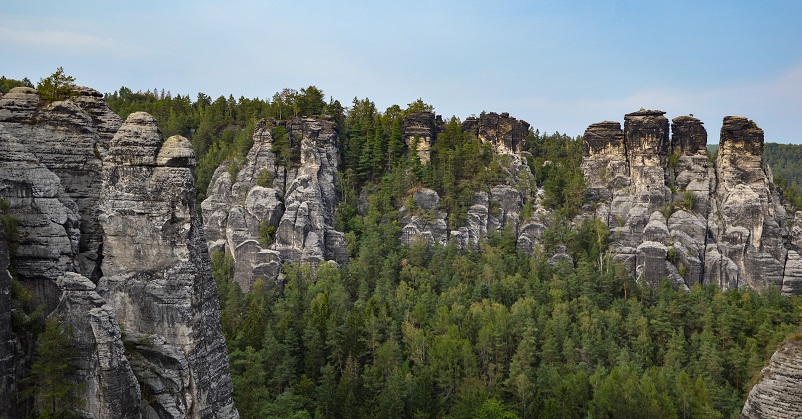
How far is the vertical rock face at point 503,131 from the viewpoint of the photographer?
235 ft

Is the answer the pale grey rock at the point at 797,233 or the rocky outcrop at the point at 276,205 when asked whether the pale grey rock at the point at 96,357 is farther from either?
the pale grey rock at the point at 797,233

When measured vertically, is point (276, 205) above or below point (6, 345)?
above

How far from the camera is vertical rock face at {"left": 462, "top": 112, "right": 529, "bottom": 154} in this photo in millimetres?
71688

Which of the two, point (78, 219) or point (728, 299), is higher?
point (78, 219)

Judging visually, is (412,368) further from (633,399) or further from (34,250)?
(34,250)

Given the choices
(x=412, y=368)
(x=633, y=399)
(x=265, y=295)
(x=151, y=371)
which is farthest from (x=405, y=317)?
(x=151, y=371)

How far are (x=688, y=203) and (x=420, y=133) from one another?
Result: 1128 inches

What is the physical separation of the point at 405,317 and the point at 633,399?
1768cm

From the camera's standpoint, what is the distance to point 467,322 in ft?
154

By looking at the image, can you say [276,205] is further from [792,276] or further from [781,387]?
[792,276]

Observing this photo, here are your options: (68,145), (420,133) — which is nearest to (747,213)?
(420,133)

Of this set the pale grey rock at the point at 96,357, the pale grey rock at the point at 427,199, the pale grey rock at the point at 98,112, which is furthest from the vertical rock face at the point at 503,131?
the pale grey rock at the point at 96,357

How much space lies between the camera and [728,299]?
177ft

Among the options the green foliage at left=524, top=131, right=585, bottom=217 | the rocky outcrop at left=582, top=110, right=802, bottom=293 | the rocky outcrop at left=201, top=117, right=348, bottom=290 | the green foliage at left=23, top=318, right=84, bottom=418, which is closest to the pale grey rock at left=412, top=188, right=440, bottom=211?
the rocky outcrop at left=201, top=117, right=348, bottom=290
